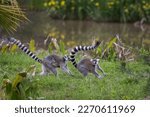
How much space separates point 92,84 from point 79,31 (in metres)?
10.7

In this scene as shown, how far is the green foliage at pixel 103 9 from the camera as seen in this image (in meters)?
21.9

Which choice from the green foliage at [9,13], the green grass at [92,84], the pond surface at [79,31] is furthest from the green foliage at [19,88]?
the pond surface at [79,31]

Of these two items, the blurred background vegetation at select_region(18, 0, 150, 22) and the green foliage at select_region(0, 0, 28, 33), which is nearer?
the green foliage at select_region(0, 0, 28, 33)

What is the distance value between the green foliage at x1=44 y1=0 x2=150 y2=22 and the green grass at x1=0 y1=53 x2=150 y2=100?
1128 centimetres

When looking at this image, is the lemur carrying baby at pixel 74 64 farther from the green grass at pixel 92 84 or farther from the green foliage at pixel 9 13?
the green foliage at pixel 9 13

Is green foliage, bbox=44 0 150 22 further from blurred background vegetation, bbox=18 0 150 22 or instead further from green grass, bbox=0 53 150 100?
green grass, bbox=0 53 150 100

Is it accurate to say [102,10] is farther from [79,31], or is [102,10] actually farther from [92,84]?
[92,84]

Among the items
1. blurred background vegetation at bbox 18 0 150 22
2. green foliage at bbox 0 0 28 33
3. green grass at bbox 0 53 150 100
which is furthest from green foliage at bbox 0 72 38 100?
blurred background vegetation at bbox 18 0 150 22

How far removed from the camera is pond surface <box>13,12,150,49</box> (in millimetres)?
17188

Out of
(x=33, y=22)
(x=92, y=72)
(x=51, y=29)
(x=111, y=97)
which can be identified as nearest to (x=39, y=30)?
(x=51, y=29)

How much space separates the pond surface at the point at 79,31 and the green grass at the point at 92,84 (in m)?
5.80

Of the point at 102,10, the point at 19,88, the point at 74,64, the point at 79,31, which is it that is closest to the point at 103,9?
the point at 102,10

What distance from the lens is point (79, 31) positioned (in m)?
19.7

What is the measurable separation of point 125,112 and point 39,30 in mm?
13022
